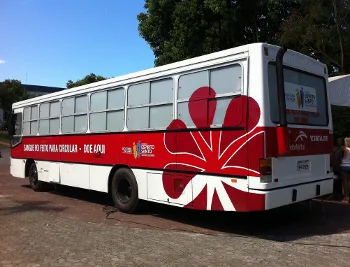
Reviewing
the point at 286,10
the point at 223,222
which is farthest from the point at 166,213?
the point at 286,10

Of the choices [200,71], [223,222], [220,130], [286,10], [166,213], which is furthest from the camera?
[286,10]

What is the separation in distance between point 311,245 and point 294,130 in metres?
1.86

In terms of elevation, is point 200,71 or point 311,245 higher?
point 200,71

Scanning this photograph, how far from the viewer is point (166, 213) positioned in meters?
8.52

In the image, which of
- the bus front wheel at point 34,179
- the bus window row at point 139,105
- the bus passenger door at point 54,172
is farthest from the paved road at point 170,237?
the bus front wheel at point 34,179

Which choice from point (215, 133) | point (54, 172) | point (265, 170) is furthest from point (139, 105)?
point (54, 172)

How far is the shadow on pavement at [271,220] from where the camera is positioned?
22.7 ft

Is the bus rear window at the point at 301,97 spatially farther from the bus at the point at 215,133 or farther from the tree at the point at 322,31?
the tree at the point at 322,31

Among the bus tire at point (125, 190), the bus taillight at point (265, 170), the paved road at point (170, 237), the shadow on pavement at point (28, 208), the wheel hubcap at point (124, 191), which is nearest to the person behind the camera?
the paved road at point (170, 237)

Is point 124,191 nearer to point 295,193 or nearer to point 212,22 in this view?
point 295,193

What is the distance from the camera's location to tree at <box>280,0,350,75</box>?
513 inches

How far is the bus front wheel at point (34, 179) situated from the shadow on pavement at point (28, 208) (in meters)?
1.90

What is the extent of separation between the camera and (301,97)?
6914 mm

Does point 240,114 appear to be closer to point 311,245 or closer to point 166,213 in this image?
point 311,245
